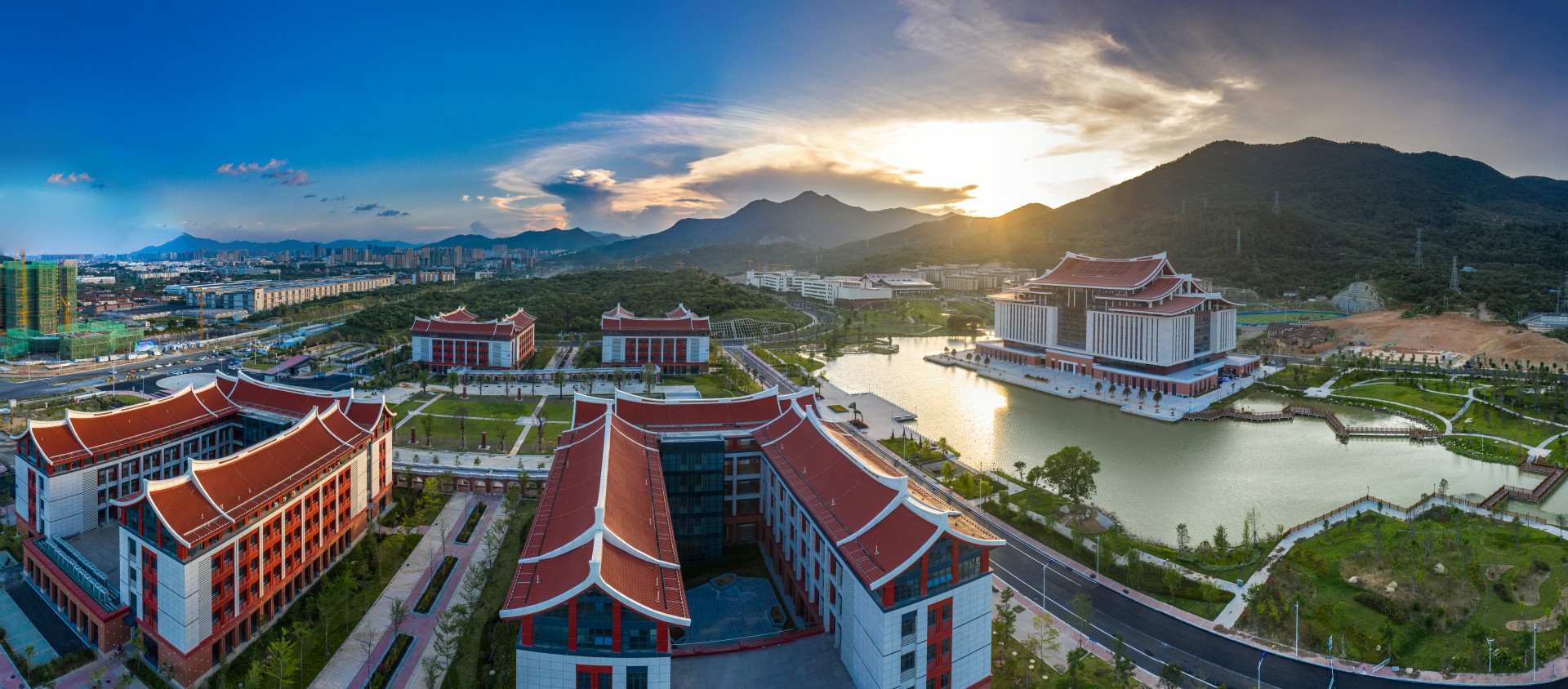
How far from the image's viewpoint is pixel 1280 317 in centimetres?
7425

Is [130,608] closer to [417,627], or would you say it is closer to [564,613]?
[417,627]

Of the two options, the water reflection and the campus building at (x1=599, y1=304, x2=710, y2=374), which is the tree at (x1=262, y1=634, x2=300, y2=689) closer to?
the water reflection

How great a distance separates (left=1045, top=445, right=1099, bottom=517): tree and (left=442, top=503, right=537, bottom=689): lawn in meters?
16.6

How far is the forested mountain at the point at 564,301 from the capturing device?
211 feet

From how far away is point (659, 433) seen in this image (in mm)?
21859

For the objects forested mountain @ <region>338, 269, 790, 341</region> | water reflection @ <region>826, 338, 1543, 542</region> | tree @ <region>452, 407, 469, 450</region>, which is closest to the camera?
water reflection @ <region>826, 338, 1543, 542</region>

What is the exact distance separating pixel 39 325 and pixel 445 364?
46290 mm

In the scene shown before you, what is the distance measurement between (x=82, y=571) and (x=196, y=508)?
4915 millimetres

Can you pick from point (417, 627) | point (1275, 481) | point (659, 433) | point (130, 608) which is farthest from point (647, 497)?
point (1275, 481)

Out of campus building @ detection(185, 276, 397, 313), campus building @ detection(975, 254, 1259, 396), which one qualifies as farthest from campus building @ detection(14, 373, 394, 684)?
campus building @ detection(185, 276, 397, 313)

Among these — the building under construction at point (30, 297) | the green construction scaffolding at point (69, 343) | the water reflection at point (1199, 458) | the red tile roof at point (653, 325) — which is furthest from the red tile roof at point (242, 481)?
the building under construction at point (30, 297)

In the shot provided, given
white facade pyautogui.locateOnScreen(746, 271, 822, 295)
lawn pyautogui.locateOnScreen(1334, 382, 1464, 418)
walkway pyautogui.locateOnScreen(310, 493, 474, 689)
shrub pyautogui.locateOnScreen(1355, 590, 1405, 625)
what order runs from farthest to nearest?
white facade pyautogui.locateOnScreen(746, 271, 822, 295), lawn pyautogui.locateOnScreen(1334, 382, 1464, 418), shrub pyautogui.locateOnScreen(1355, 590, 1405, 625), walkway pyautogui.locateOnScreen(310, 493, 474, 689)

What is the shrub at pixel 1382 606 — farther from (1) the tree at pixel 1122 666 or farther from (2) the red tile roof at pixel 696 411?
(2) the red tile roof at pixel 696 411

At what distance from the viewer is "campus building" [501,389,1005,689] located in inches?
482
